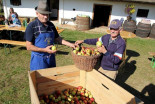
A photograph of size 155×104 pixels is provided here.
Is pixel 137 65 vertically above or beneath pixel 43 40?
beneath

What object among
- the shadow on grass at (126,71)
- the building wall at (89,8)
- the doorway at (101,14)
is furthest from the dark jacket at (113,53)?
the doorway at (101,14)

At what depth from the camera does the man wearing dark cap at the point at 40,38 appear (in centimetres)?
202

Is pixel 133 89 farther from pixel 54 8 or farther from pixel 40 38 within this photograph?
pixel 54 8

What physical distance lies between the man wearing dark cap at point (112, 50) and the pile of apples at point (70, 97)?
1.76 feet

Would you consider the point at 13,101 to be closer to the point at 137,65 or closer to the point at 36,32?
the point at 36,32

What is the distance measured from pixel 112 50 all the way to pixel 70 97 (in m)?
1.08

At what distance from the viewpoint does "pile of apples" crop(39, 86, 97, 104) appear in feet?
7.23

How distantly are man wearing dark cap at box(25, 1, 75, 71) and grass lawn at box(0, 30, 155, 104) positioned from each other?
4.21 feet

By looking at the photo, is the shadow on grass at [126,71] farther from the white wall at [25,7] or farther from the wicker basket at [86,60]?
the white wall at [25,7]

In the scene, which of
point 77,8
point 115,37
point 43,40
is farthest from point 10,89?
point 77,8

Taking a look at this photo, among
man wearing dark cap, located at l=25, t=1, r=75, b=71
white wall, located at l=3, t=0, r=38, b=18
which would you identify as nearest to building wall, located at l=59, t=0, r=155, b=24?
white wall, located at l=3, t=0, r=38, b=18

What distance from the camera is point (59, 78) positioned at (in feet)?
7.63

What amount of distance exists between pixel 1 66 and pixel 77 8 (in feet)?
27.6

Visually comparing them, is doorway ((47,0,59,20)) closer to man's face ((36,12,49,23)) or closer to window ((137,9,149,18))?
window ((137,9,149,18))
